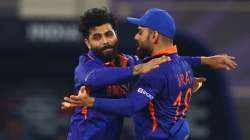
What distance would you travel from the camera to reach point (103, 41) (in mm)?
9664

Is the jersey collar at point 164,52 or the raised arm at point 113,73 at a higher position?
the jersey collar at point 164,52

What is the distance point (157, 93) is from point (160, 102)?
0.15 m

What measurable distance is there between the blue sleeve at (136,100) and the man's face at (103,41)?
0.38 meters

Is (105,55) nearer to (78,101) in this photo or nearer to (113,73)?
(113,73)

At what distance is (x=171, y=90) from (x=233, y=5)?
11.6 m

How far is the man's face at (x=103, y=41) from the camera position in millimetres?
9633

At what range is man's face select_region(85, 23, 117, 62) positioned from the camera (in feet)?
31.6

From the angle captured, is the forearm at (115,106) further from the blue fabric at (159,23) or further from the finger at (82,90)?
the blue fabric at (159,23)

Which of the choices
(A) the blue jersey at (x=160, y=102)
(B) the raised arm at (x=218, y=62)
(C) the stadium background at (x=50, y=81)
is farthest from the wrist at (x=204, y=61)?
(C) the stadium background at (x=50, y=81)

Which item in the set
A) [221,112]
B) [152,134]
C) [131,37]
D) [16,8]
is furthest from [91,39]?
[16,8]

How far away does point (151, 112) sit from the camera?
31.4ft

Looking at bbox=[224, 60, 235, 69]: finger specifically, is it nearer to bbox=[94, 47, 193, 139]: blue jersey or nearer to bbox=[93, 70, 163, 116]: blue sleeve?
bbox=[94, 47, 193, 139]: blue jersey

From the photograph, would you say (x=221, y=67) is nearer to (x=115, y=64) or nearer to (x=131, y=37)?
(x=115, y=64)

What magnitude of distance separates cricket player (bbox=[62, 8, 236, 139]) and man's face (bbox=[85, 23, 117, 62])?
0.18 ft
